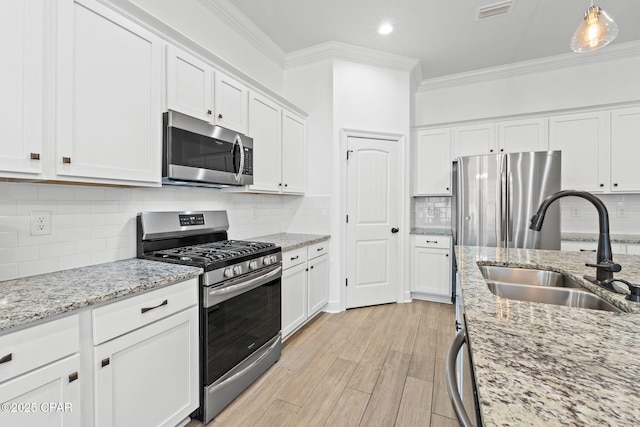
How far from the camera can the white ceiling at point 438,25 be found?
9.09 ft

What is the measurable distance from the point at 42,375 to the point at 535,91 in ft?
16.6

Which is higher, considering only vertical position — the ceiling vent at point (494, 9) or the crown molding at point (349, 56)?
the ceiling vent at point (494, 9)

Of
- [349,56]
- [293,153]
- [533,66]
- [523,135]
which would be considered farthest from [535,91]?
[293,153]

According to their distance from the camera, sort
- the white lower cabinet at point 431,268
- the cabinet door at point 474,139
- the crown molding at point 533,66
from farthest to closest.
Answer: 1. the cabinet door at point 474,139
2. the white lower cabinet at point 431,268
3. the crown molding at point 533,66

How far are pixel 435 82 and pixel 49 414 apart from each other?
15.9 feet

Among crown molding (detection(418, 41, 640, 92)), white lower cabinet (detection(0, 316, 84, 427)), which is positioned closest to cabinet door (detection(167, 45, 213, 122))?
white lower cabinet (detection(0, 316, 84, 427))

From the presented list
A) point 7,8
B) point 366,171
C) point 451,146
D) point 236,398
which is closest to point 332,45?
point 366,171

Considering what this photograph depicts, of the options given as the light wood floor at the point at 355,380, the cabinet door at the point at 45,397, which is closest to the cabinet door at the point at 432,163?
the light wood floor at the point at 355,380

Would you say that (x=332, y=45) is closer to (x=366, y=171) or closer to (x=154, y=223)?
(x=366, y=171)

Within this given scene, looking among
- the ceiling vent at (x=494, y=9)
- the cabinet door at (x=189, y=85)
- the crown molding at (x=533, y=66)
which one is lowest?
the cabinet door at (x=189, y=85)

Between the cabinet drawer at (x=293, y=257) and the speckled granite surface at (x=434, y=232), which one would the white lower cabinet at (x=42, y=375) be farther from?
the speckled granite surface at (x=434, y=232)

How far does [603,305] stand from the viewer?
1147 mm

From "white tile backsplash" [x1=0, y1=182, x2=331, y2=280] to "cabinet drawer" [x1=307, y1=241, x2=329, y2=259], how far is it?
103cm

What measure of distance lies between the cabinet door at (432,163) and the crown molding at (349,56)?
970 mm
